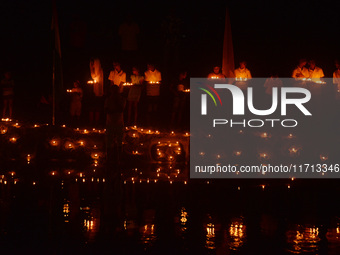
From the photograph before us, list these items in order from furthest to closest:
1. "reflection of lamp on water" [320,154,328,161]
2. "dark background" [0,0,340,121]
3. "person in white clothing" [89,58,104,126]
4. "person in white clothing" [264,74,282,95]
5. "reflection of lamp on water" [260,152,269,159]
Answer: "dark background" [0,0,340,121], "person in white clothing" [89,58,104,126], "person in white clothing" [264,74,282,95], "reflection of lamp on water" [320,154,328,161], "reflection of lamp on water" [260,152,269,159]

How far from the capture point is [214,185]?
51.0 ft

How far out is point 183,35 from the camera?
82.2 feet

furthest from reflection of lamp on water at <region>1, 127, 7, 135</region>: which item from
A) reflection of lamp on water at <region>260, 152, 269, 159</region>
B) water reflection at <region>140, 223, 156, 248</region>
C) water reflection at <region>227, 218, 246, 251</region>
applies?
water reflection at <region>227, 218, 246, 251</region>

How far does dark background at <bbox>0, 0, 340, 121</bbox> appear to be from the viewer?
2544cm

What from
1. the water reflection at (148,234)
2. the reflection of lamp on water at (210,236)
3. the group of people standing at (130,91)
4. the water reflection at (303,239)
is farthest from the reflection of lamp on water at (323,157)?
the water reflection at (148,234)

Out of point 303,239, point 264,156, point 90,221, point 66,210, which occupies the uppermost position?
point 264,156

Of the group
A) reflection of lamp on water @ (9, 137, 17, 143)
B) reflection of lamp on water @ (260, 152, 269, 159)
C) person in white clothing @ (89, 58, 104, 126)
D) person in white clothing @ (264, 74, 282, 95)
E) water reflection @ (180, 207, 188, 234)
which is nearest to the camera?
water reflection @ (180, 207, 188, 234)

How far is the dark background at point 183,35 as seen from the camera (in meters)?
25.4

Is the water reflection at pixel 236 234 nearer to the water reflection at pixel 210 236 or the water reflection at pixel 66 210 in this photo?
the water reflection at pixel 210 236

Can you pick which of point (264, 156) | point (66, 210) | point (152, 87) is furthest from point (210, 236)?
point (152, 87)

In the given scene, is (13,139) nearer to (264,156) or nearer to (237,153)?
(237,153)

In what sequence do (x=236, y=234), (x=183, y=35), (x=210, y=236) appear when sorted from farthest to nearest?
(x=183, y=35) < (x=236, y=234) < (x=210, y=236)

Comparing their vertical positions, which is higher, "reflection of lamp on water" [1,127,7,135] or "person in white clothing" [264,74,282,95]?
"person in white clothing" [264,74,282,95]

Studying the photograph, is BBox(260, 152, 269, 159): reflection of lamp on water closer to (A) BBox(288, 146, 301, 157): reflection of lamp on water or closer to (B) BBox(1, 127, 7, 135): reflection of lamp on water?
(A) BBox(288, 146, 301, 157): reflection of lamp on water
